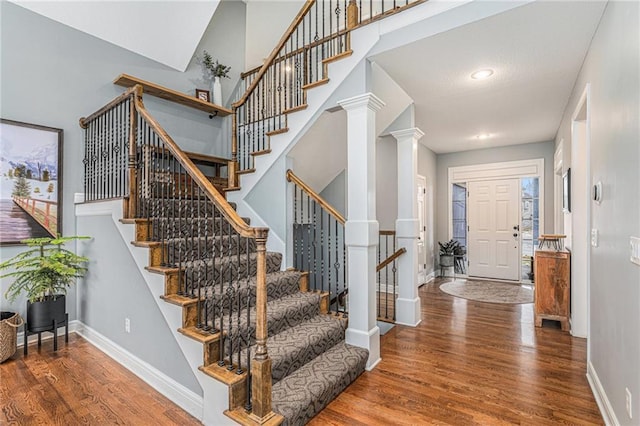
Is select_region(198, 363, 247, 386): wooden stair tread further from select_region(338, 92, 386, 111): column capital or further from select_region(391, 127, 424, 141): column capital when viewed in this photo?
select_region(391, 127, 424, 141): column capital

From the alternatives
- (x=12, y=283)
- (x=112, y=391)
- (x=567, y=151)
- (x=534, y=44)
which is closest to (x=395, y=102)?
(x=534, y=44)

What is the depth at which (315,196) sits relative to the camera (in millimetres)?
3203

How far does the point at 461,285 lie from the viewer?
228 inches

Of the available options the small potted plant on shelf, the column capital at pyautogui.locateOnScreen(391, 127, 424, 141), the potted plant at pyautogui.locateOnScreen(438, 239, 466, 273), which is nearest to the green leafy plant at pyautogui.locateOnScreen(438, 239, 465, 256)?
the potted plant at pyautogui.locateOnScreen(438, 239, 466, 273)

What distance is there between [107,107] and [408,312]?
12.5 feet

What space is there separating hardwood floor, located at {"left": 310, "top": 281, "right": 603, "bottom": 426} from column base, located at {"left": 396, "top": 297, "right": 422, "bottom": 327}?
96 millimetres

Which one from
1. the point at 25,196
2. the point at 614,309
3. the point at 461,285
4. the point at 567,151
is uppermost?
the point at 567,151

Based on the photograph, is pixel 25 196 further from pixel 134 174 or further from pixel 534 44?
pixel 534 44

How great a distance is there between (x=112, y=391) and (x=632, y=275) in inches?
128

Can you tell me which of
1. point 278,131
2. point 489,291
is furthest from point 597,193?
point 489,291

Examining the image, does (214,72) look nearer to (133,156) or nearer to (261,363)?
(133,156)

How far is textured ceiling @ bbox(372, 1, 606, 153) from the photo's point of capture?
2299mm

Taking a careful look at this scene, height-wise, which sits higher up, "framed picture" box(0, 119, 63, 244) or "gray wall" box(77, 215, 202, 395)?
"framed picture" box(0, 119, 63, 244)

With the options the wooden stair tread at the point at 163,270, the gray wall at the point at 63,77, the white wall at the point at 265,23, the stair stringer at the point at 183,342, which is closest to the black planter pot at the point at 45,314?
the gray wall at the point at 63,77
